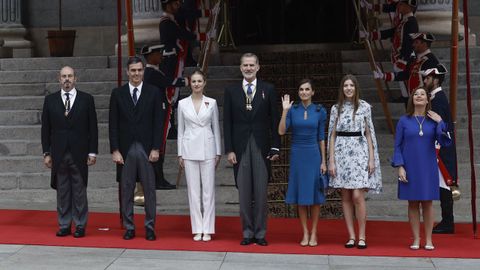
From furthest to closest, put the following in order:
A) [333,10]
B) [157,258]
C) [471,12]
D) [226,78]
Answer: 1. [333,10]
2. [471,12]
3. [226,78]
4. [157,258]

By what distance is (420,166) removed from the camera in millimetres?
11281

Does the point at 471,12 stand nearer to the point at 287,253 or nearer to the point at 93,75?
the point at 93,75

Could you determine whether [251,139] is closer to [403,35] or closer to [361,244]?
[361,244]

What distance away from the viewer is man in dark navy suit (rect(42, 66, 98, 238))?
11930 millimetres

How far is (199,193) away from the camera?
1177 centimetres

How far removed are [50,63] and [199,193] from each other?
307 inches

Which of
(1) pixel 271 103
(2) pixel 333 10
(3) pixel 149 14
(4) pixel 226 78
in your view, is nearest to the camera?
(1) pixel 271 103

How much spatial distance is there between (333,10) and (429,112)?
12008mm

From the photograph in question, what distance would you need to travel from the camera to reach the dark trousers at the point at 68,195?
1198 cm

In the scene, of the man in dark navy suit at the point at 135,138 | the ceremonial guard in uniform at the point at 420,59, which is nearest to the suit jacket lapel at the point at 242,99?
the man in dark navy suit at the point at 135,138

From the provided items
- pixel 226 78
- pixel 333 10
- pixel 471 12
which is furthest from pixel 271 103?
pixel 333 10

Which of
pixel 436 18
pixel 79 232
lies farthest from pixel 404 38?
pixel 79 232

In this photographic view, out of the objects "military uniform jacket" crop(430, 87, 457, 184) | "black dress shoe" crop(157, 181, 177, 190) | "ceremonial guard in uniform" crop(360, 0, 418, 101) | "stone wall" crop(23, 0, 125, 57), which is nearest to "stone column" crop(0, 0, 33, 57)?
"stone wall" crop(23, 0, 125, 57)

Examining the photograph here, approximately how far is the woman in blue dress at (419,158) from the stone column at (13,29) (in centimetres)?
1139
